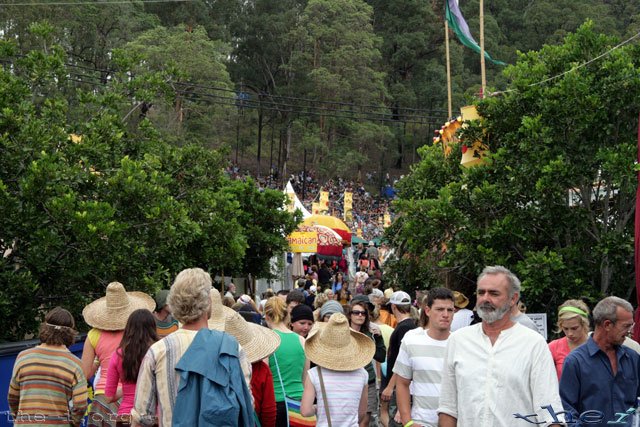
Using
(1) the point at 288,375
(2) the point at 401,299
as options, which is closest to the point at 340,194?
(2) the point at 401,299

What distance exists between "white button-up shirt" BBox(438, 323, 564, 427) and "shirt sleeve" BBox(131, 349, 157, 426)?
1537 mm

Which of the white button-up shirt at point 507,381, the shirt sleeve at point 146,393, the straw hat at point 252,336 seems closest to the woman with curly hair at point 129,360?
the straw hat at point 252,336

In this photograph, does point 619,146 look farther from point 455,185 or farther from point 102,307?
point 102,307

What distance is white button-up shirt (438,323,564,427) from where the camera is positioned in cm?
505

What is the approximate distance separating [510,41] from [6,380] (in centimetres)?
8772

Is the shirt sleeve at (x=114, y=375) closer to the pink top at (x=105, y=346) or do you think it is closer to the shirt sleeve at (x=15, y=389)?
the shirt sleeve at (x=15, y=389)

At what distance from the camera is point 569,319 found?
7922 millimetres

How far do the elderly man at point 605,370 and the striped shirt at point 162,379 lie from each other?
240 centimetres

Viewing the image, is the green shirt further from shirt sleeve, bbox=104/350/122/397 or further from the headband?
the headband

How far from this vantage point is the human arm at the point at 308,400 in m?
7.06

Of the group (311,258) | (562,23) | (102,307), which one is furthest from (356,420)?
(562,23)

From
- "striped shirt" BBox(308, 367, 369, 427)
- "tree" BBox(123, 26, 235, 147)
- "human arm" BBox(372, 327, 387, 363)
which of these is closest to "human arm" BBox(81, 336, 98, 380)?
"striped shirt" BBox(308, 367, 369, 427)

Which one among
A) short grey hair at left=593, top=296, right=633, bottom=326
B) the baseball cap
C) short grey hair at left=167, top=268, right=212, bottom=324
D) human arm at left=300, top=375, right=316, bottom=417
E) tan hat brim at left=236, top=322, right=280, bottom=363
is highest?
short grey hair at left=167, top=268, right=212, bottom=324

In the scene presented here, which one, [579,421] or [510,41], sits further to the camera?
[510,41]
